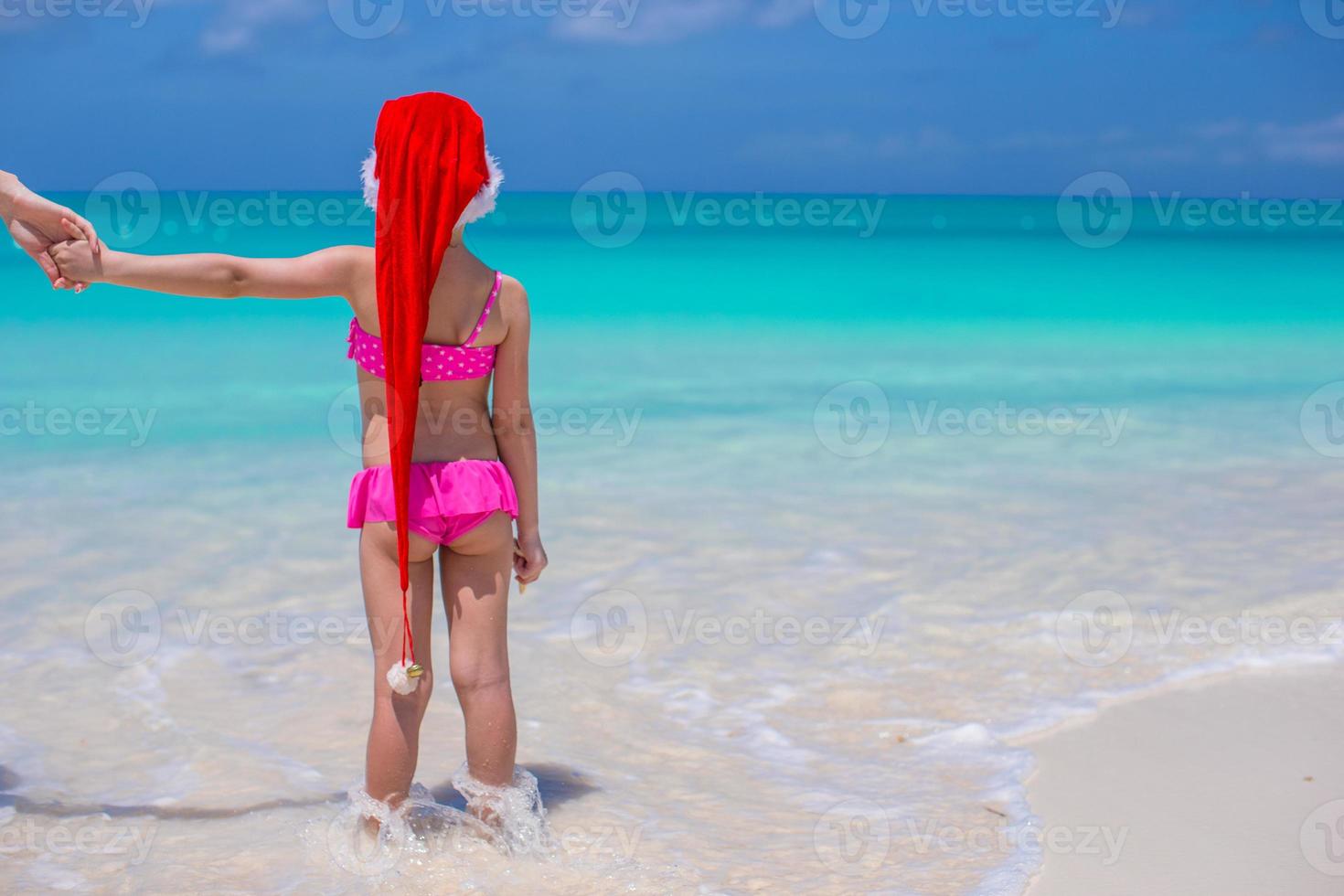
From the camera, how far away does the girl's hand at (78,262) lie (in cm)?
281

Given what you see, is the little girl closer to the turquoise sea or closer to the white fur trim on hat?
the white fur trim on hat

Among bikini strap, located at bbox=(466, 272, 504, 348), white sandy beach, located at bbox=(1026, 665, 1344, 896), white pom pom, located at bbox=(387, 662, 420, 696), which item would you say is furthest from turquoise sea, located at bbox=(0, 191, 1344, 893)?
bikini strap, located at bbox=(466, 272, 504, 348)

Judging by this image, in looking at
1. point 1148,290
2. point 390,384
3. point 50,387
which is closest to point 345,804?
point 390,384

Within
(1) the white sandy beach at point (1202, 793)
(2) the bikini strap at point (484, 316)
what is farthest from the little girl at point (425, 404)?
(1) the white sandy beach at point (1202, 793)

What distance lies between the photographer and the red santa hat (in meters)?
2.67

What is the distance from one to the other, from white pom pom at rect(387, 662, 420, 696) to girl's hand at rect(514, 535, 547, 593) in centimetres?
39

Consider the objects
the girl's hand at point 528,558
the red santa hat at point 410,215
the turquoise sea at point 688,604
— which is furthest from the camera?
the turquoise sea at point 688,604

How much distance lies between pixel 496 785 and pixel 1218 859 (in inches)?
69.4

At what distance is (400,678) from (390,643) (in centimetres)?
10

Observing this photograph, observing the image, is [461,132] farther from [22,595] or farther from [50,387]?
[50,387]

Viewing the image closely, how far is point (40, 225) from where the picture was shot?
9.45ft

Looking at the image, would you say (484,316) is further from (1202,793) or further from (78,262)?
(1202,793)

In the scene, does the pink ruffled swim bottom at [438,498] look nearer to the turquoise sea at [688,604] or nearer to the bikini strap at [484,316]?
the bikini strap at [484,316]

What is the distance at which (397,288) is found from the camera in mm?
2672
